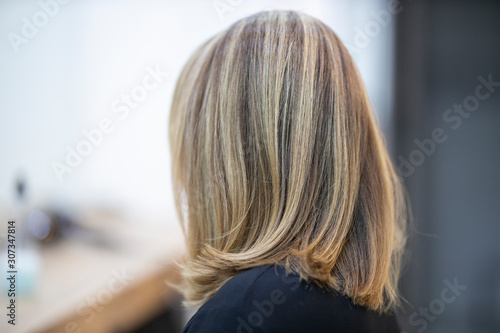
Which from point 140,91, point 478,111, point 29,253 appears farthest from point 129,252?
point 478,111

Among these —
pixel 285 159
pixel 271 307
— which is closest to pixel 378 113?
pixel 285 159

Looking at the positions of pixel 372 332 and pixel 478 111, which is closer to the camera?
pixel 372 332

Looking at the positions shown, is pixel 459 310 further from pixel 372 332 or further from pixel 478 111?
pixel 372 332

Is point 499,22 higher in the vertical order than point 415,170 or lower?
higher

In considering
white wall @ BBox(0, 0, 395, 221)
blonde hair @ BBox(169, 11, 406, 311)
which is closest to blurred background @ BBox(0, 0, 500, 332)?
white wall @ BBox(0, 0, 395, 221)

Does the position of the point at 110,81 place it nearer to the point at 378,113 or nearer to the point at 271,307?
the point at 378,113

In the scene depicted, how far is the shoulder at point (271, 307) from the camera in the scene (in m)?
0.54

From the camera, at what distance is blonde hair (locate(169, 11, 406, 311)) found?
0.65 meters

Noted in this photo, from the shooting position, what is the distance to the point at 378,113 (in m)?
1.62

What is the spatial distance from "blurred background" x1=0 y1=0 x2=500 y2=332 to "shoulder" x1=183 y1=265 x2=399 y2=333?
1.01m

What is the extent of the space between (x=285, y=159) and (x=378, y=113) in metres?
1.07

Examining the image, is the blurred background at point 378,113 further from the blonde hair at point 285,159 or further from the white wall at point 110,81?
the blonde hair at point 285,159

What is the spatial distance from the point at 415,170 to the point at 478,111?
0.35 metres

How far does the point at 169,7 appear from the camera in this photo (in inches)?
71.3
